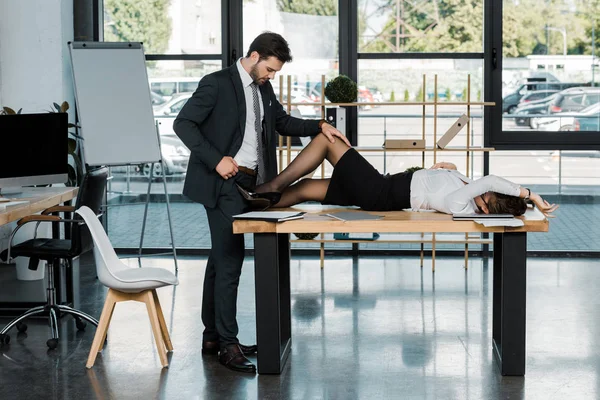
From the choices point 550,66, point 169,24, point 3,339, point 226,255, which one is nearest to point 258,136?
point 226,255

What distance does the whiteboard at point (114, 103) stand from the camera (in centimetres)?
701

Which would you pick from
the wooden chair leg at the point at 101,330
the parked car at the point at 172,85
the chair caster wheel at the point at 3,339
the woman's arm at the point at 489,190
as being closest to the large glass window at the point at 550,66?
the parked car at the point at 172,85

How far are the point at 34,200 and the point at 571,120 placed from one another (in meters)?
4.67

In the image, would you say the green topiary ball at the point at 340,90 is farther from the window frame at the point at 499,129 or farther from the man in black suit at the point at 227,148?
the man in black suit at the point at 227,148

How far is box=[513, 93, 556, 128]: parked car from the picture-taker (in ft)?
25.4

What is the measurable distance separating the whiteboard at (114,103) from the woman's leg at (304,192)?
2.44 metres

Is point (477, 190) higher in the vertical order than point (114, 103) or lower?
lower

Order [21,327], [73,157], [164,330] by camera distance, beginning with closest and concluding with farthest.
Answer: [164,330] → [21,327] → [73,157]

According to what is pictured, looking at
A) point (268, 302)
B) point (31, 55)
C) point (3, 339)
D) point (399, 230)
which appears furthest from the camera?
point (31, 55)

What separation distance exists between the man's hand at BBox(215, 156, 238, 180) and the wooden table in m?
1.26

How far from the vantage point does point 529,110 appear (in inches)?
304

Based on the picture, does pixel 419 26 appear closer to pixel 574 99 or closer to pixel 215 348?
pixel 574 99

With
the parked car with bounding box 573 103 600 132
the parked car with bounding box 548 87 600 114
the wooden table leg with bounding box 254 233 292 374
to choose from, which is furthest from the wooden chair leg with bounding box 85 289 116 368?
the parked car with bounding box 573 103 600 132

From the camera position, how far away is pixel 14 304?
5.73 m
